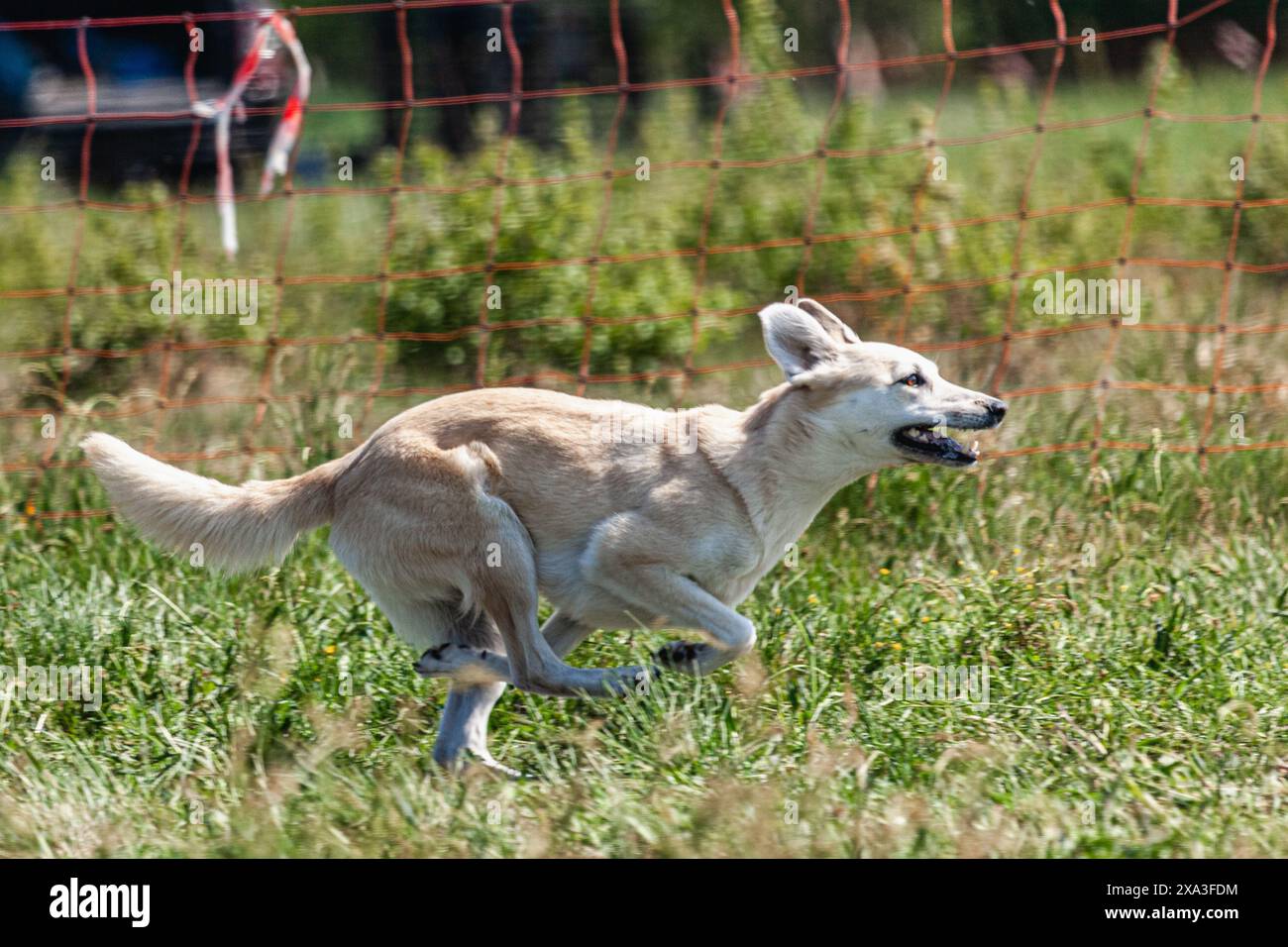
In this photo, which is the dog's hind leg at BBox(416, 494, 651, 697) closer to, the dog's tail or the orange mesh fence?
the dog's tail

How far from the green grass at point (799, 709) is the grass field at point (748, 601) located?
13 mm

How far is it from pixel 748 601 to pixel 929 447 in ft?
3.56

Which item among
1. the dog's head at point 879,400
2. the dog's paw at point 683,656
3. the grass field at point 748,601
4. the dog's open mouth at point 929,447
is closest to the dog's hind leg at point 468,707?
the grass field at point 748,601

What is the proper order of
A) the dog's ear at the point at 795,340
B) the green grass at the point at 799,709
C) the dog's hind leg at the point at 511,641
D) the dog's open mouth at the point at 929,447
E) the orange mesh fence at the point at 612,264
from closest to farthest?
the green grass at the point at 799,709 < the dog's hind leg at the point at 511,641 < the dog's open mouth at the point at 929,447 < the dog's ear at the point at 795,340 < the orange mesh fence at the point at 612,264

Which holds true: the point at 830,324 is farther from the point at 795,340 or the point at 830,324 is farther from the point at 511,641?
the point at 511,641

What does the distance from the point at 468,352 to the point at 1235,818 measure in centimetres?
483

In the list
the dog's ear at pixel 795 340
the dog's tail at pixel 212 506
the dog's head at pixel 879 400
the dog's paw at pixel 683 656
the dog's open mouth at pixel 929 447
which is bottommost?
the dog's paw at pixel 683 656

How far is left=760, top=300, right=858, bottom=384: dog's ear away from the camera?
15.0 ft

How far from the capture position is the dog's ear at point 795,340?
4.58 m

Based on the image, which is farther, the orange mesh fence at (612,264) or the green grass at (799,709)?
the orange mesh fence at (612,264)

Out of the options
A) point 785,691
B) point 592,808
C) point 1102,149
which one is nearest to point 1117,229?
point 1102,149

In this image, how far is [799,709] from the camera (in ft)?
15.3

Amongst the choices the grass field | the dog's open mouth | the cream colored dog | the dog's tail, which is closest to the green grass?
the grass field

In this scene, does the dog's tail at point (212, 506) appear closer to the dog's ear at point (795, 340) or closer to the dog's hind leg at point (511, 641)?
the dog's hind leg at point (511, 641)
